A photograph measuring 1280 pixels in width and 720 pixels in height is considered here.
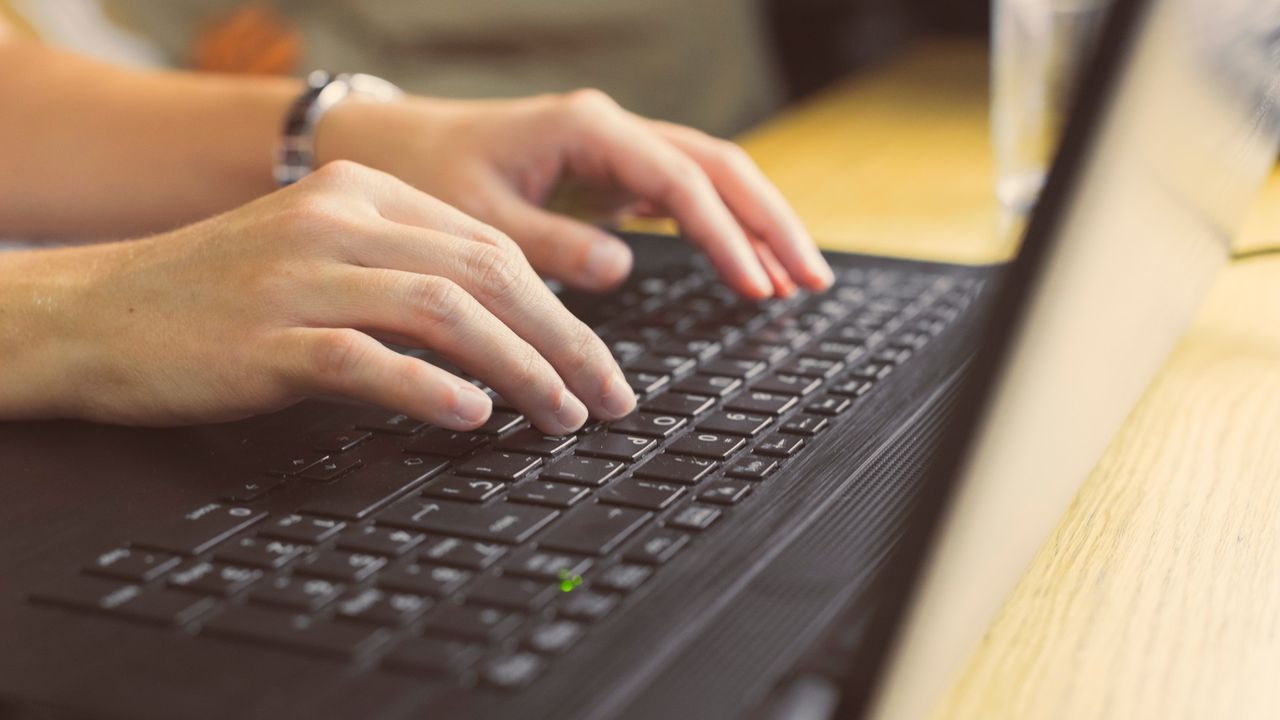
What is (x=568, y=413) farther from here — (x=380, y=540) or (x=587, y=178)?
(x=587, y=178)

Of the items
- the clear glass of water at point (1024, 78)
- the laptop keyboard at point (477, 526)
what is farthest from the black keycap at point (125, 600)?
the clear glass of water at point (1024, 78)

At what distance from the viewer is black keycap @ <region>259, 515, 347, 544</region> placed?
0.43 m

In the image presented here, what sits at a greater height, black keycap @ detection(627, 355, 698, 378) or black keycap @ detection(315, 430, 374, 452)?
black keycap @ detection(315, 430, 374, 452)

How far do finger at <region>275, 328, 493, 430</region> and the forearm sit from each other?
0.44 metres

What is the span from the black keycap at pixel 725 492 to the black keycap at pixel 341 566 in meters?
0.12

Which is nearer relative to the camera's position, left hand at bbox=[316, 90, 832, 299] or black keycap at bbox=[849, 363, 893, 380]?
black keycap at bbox=[849, 363, 893, 380]

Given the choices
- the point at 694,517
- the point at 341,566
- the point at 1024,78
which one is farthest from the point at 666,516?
the point at 1024,78

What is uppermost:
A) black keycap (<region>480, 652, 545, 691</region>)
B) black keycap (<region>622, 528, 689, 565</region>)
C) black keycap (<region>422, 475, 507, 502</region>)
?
black keycap (<region>480, 652, 545, 691</region>)

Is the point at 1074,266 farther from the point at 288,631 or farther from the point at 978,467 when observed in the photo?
the point at 288,631

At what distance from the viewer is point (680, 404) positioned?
563 millimetres

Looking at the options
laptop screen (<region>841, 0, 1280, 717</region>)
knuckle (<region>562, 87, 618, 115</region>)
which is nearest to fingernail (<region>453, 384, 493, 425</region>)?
laptop screen (<region>841, 0, 1280, 717</region>)

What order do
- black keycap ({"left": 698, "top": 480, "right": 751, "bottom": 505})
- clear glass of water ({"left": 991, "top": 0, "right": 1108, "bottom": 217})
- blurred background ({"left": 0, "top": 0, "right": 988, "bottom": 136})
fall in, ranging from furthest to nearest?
1. blurred background ({"left": 0, "top": 0, "right": 988, "bottom": 136})
2. clear glass of water ({"left": 991, "top": 0, "right": 1108, "bottom": 217})
3. black keycap ({"left": 698, "top": 480, "right": 751, "bottom": 505})

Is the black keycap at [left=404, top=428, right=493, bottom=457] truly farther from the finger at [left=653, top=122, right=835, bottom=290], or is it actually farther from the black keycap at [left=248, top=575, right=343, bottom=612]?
the finger at [left=653, top=122, right=835, bottom=290]

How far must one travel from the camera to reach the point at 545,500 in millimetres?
454
